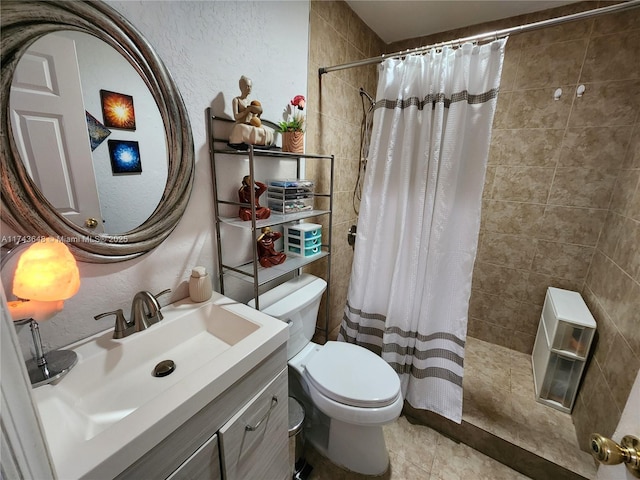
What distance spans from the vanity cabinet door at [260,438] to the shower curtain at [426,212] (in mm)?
772

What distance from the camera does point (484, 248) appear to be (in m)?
2.11

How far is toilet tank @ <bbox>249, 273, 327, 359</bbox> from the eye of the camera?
1.22 meters

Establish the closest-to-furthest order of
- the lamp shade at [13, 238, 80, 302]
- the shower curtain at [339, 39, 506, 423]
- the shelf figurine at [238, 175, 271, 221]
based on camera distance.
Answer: the lamp shade at [13, 238, 80, 302] → the shelf figurine at [238, 175, 271, 221] → the shower curtain at [339, 39, 506, 423]

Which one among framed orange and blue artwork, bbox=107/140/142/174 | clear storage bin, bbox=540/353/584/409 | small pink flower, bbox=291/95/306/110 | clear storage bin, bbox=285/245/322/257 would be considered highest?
small pink flower, bbox=291/95/306/110

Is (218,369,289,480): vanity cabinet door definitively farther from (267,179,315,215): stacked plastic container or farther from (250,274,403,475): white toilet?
(267,179,315,215): stacked plastic container

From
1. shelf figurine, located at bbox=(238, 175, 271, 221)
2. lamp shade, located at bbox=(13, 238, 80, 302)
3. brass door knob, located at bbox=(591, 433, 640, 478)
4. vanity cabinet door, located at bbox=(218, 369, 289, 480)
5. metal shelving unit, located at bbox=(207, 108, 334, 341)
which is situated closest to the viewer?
brass door knob, located at bbox=(591, 433, 640, 478)

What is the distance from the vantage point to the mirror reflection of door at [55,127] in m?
0.66

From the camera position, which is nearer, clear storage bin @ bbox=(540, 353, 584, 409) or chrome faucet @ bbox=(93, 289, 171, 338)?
chrome faucet @ bbox=(93, 289, 171, 338)

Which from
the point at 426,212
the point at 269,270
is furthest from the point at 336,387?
the point at 426,212

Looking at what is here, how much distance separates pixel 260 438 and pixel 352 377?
0.49 metres

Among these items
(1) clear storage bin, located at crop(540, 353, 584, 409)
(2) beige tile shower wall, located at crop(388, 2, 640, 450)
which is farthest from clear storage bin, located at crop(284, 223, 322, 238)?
(1) clear storage bin, located at crop(540, 353, 584, 409)

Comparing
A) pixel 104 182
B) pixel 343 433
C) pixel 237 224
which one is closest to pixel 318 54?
pixel 237 224

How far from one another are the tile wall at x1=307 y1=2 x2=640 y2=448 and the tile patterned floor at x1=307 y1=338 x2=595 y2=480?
14 centimetres

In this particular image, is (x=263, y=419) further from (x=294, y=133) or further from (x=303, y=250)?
(x=294, y=133)
